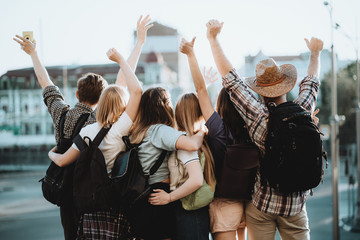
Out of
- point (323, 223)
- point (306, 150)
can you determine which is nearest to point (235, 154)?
point (306, 150)

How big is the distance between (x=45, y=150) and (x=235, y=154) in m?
36.6

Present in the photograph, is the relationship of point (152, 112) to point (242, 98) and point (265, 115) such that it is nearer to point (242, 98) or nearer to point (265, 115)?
point (242, 98)

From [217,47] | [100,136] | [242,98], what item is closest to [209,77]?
[217,47]

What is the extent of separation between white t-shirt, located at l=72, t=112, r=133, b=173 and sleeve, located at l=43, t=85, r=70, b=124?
1.34 ft

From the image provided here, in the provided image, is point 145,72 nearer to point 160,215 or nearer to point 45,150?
point 45,150

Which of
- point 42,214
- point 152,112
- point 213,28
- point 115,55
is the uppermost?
point 213,28

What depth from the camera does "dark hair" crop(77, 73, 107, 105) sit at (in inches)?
102

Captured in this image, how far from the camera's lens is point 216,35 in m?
2.35

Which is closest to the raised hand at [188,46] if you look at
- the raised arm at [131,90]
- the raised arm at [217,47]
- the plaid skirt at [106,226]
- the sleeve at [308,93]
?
the raised arm at [217,47]

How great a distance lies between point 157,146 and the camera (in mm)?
2135

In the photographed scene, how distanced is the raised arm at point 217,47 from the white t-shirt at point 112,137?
2.49ft

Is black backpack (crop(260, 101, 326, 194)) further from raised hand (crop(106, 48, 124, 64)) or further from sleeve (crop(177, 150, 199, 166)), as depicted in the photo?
raised hand (crop(106, 48, 124, 64))

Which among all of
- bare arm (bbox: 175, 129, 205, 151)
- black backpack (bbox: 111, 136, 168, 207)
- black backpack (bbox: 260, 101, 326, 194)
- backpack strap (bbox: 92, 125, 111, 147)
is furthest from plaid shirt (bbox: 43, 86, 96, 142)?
black backpack (bbox: 260, 101, 326, 194)

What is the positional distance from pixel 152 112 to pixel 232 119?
577mm
